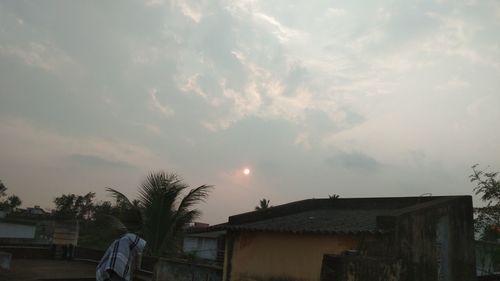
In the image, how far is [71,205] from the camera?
50562mm

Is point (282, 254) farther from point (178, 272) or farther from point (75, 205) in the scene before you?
point (75, 205)

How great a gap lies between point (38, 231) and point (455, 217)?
31.5 metres

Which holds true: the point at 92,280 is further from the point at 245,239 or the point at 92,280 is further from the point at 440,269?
the point at 440,269

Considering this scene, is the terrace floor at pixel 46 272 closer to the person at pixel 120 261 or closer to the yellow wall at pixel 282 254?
the yellow wall at pixel 282 254

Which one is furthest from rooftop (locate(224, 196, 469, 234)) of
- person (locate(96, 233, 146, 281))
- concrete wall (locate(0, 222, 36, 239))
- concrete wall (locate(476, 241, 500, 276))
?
concrete wall (locate(0, 222, 36, 239))

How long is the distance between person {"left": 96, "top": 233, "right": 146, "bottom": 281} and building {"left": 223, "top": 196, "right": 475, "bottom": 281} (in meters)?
3.22

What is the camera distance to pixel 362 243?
9.53 meters

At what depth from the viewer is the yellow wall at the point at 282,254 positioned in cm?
1047

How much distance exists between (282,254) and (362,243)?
2679 millimetres

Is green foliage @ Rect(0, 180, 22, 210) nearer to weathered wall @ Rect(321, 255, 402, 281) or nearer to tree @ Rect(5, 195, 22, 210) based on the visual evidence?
tree @ Rect(5, 195, 22, 210)

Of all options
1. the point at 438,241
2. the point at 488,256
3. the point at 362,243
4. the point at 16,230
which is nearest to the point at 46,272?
the point at 362,243

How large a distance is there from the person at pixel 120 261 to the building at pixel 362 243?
3.22m

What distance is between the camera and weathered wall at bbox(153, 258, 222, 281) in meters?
12.9

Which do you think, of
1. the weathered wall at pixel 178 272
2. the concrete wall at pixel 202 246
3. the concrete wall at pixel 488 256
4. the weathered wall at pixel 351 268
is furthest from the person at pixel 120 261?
the concrete wall at pixel 202 246
